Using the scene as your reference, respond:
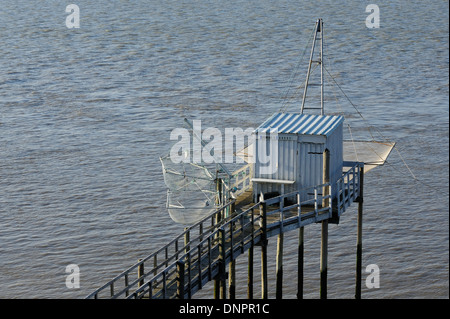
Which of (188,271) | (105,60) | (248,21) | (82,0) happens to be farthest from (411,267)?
(82,0)

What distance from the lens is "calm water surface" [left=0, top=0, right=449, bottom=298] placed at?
37.4 metres

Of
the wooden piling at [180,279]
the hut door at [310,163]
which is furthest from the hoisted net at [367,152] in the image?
the wooden piling at [180,279]

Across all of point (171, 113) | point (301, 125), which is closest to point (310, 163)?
point (301, 125)

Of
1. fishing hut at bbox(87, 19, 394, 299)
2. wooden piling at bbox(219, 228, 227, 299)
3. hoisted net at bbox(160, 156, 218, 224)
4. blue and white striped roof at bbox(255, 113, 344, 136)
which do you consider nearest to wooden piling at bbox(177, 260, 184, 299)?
fishing hut at bbox(87, 19, 394, 299)

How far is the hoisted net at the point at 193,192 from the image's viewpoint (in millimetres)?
30188

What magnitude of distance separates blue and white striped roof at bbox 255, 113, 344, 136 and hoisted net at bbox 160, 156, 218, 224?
2358 mm

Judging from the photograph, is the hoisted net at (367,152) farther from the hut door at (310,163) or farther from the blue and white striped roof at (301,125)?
the hut door at (310,163)

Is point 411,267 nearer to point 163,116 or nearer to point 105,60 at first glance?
point 163,116

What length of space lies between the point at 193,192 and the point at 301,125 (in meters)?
4.29

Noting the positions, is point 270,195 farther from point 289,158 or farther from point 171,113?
point 171,113

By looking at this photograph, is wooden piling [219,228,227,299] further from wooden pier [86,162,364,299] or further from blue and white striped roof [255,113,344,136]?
blue and white striped roof [255,113,344,136]

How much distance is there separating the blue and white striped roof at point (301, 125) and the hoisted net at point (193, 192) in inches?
92.8

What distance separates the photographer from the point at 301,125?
3036 centimetres
